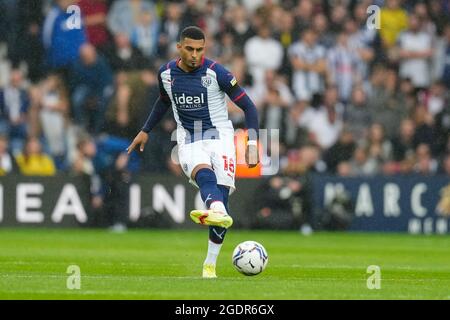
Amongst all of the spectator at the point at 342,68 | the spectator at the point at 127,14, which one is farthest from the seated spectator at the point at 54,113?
the spectator at the point at 342,68

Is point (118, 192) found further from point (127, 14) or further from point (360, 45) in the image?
point (360, 45)

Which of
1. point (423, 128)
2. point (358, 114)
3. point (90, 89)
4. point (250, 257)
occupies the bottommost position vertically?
point (250, 257)

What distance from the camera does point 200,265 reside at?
14836mm

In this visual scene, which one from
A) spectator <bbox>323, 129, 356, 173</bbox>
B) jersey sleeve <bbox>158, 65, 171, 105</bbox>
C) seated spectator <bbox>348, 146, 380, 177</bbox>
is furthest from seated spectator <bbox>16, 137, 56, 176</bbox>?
jersey sleeve <bbox>158, 65, 171, 105</bbox>

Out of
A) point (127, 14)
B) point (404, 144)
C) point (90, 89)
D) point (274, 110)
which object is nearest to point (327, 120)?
point (274, 110)

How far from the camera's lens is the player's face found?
41.2 ft

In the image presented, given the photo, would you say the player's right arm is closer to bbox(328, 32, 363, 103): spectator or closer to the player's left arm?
the player's left arm

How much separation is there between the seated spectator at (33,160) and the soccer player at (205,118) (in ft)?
30.7

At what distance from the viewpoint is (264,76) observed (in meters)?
23.4

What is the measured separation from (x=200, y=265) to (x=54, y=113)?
27.6 ft

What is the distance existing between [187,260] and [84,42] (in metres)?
8.21

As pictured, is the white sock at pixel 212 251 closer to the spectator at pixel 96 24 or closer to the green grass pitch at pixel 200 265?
the green grass pitch at pixel 200 265

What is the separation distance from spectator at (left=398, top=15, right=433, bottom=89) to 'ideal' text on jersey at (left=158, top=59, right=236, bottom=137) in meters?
12.0

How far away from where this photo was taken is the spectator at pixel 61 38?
2231 centimetres
